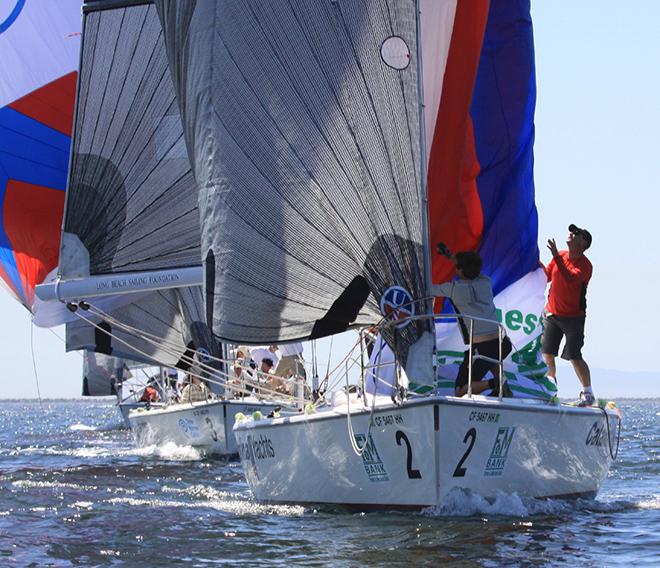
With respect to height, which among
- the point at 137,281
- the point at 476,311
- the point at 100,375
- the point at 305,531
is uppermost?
the point at 100,375

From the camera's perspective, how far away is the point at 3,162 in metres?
18.9

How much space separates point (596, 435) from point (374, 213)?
289 cm

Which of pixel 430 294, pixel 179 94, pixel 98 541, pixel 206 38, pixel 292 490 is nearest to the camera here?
pixel 98 541

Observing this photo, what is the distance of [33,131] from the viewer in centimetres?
1930

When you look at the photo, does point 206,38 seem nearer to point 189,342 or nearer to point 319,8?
point 319,8

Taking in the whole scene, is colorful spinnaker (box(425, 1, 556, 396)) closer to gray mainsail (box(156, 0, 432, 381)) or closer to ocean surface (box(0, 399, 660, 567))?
gray mainsail (box(156, 0, 432, 381))

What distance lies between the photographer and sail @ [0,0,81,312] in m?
18.8

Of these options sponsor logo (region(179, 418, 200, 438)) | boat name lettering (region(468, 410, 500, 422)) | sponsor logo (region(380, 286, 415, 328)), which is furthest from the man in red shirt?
sponsor logo (region(179, 418, 200, 438))

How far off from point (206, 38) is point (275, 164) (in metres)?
1.66

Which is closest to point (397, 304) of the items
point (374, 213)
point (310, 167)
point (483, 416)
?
point (374, 213)

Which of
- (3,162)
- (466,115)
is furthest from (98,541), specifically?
(3,162)

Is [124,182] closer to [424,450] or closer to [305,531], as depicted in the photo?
[305,531]

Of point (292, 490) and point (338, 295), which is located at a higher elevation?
point (338, 295)

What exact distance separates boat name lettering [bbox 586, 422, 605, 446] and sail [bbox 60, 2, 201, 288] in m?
5.93
